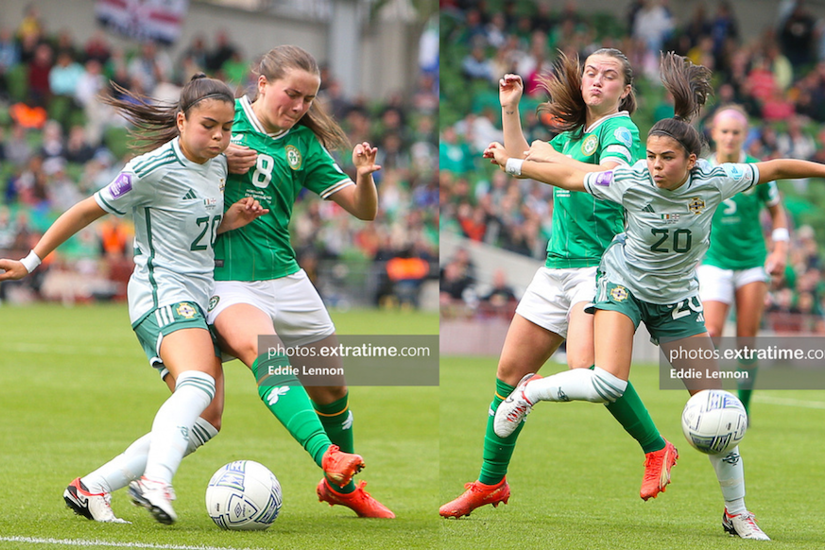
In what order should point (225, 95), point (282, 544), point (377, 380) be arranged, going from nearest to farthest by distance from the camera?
point (282, 544)
point (225, 95)
point (377, 380)

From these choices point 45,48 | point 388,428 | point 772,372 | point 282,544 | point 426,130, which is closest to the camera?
point 282,544

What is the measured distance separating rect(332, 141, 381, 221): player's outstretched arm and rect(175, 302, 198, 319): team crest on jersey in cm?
99

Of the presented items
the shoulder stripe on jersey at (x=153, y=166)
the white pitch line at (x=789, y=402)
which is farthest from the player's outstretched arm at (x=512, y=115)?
the white pitch line at (x=789, y=402)

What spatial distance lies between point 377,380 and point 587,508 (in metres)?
6.44

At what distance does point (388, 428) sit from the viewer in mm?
8258

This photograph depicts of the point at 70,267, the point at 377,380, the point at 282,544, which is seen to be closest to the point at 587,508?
the point at 282,544

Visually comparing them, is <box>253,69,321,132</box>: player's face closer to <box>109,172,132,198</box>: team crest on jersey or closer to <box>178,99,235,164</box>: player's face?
<box>178,99,235,164</box>: player's face

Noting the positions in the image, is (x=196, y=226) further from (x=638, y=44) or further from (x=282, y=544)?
(x=638, y=44)

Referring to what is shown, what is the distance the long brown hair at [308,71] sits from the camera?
477cm

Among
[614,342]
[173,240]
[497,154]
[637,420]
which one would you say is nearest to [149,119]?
[173,240]

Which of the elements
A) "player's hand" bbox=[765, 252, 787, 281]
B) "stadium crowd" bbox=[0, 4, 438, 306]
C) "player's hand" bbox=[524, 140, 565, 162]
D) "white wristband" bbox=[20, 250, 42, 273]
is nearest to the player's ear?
"player's hand" bbox=[524, 140, 565, 162]

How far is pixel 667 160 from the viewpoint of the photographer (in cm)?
441

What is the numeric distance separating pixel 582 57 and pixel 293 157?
19.3 meters

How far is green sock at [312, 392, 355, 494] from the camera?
5156 millimetres
